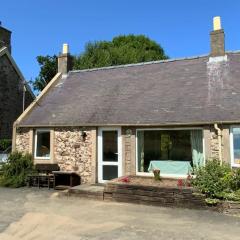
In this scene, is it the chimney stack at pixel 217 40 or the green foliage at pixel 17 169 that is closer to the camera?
the green foliage at pixel 17 169

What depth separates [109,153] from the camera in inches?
609

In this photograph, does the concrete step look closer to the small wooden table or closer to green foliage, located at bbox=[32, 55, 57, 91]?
the small wooden table

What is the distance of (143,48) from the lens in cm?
4212

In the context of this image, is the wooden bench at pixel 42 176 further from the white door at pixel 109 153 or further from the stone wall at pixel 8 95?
the stone wall at pixel 8 95

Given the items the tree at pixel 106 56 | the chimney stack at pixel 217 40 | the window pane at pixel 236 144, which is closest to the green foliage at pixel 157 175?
the window pane at pixel 236 144

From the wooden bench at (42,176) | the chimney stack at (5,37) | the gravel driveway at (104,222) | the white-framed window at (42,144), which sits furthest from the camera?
the chimney stack at (5,37)

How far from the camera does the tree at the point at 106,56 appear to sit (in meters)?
36.3

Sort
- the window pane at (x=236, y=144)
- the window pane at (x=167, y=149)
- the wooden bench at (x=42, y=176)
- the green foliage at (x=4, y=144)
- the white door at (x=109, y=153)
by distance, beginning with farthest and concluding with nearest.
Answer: the green foliage at (x=4, y=144) → the wooden bench at (x=42, y=176) → the white door at (x=109, y=153) → the window pane at (x=167, y=149) → the window pane at (x=236, y=144)

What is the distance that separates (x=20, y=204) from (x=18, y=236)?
3.94m

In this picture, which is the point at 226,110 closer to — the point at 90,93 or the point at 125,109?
the point at 125,109

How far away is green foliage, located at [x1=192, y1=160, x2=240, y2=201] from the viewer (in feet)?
36.2

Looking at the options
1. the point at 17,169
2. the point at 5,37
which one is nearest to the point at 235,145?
the point at 17,169

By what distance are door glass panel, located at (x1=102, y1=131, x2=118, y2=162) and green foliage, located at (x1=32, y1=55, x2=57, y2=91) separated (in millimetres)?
22048

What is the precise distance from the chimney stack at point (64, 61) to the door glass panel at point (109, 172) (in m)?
7.61
